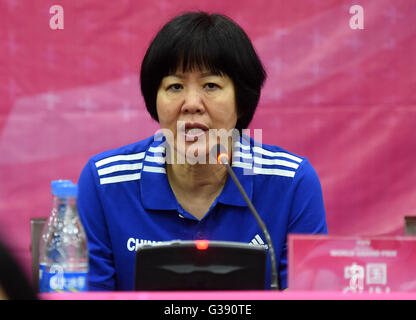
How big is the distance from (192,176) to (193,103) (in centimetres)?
20

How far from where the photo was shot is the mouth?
133 cm

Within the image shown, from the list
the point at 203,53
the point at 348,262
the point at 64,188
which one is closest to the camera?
the point at 348,262

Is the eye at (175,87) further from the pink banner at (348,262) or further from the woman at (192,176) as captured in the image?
the pink banner at (348,262)

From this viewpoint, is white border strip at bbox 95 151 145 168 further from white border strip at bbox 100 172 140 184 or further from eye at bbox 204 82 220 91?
eye at bbox 204 82 220 91

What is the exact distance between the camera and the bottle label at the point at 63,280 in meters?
0.86

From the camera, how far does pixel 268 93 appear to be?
1.83 metres

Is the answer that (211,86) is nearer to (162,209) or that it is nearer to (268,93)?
(162,209)

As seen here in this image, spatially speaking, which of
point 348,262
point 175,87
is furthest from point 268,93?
point 348,262

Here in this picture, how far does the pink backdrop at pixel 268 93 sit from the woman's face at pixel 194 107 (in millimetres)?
487

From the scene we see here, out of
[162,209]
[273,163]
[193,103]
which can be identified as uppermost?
[193,103]

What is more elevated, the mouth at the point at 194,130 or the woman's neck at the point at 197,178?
the mouth at the point at 194,130

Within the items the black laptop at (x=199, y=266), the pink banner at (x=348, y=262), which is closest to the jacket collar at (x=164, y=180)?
the black laptop at (x=199, y=266)
